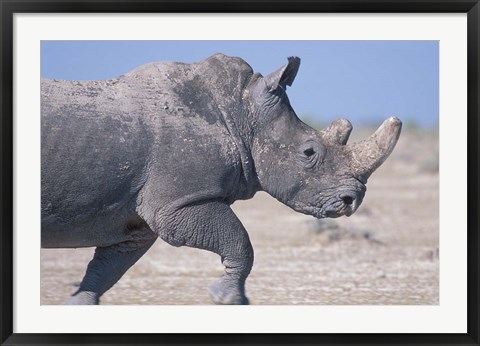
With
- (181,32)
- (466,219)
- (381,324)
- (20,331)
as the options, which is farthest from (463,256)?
(20,331)

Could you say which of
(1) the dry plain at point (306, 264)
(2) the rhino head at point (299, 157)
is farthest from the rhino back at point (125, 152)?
(1) the dry plain at point (306, 264)

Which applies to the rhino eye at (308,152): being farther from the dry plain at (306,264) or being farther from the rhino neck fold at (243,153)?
the dry plain at (306,264)

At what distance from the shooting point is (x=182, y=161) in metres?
8.17

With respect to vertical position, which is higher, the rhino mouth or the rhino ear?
the rhino ear

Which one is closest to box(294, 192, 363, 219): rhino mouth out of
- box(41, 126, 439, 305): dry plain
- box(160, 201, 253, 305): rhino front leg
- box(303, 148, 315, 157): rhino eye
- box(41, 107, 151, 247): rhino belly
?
box(303, 148, 315, 157): rhino eye

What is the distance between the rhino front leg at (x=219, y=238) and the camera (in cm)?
825

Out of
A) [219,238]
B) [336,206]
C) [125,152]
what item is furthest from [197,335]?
[336,206]

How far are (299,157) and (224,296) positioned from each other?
1.32m

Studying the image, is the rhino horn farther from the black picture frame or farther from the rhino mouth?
the black picture frame

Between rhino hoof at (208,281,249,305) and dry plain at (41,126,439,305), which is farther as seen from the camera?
dry plain at (41,126,439,305)

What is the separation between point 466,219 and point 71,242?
313cm

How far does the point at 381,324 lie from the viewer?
8.40m

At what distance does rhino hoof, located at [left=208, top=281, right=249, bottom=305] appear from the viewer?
8.37m

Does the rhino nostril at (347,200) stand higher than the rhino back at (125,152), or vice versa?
the rhino back at (125,152)
